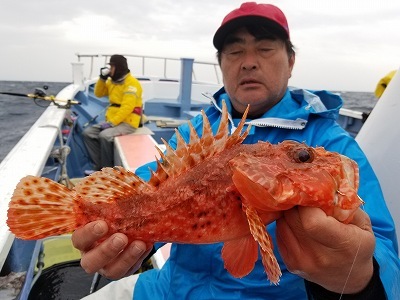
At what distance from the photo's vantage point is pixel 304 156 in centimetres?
159

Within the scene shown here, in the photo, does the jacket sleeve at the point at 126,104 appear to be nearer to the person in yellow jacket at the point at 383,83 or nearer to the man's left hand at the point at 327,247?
the person in yellow jacket at the point at 383,83

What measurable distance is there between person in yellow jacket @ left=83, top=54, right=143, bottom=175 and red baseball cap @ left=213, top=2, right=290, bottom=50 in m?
5.73

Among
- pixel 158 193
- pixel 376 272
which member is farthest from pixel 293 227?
pixel 158 193

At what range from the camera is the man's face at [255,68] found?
2.63 metres

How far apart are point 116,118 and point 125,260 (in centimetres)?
673

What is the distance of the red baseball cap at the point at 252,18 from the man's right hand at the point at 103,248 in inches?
66.2

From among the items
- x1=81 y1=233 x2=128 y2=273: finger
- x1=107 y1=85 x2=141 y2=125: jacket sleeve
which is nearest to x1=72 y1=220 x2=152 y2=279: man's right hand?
x1=81 y1=233 x2=128 y2=273: finger

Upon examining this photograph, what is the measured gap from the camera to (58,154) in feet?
17.2

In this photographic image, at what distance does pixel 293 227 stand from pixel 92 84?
15058 millimetres

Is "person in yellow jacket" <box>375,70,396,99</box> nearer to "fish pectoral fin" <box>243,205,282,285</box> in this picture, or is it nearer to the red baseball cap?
the red baseball cap

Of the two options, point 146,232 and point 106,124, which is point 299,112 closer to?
point 146,232

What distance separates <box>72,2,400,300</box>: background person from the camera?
60.5 inches

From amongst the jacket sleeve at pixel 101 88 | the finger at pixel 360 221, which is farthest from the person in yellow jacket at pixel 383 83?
the jacket sleeve at pixel 101 88

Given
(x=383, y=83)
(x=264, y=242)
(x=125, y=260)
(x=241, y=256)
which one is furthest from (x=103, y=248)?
(x=383, y=83)
